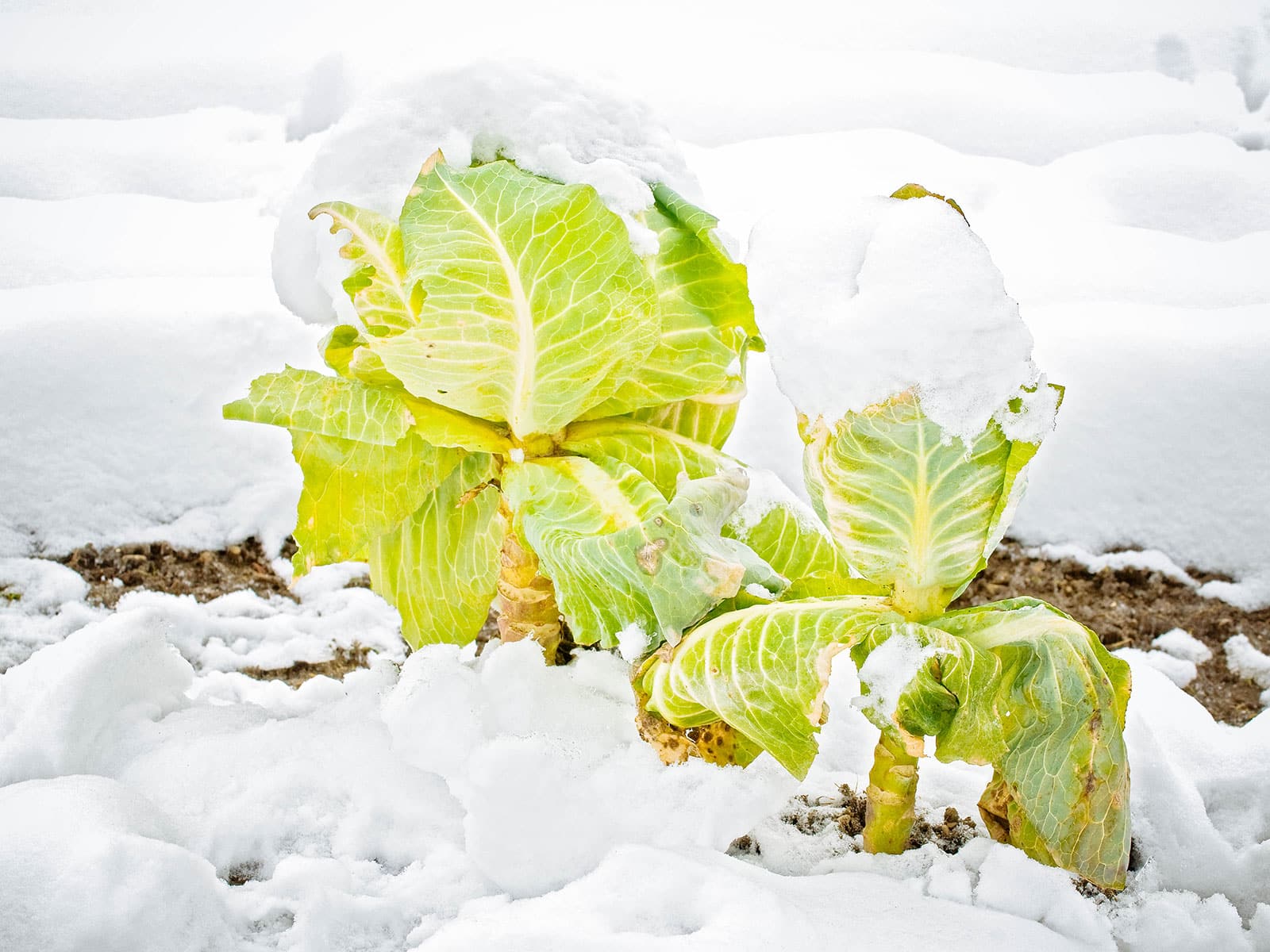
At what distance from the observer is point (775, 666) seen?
73 centimetres

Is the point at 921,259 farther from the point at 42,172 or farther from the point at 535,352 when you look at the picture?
the point at 42,172

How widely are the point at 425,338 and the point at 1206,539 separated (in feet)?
4.75

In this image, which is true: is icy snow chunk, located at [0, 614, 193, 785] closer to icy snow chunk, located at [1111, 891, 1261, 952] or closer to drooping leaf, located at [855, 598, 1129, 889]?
drooping leaf, located at [855, 598, 1129, 889]

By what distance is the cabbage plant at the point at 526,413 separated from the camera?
0.86 meters

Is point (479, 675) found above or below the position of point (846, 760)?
above

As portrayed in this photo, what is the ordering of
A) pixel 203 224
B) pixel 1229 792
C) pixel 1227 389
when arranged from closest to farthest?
pixel 1229 792 → pixel 1227 389 → pixel 203 224

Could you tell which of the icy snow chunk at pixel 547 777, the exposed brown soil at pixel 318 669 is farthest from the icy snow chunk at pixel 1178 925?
the exposed brown soil at pixel 318 669

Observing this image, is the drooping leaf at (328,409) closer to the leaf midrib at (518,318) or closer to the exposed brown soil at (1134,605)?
the leaf midrib at (518,318)

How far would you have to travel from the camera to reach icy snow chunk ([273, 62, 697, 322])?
985 millimetres

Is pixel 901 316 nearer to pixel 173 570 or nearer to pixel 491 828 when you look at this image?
pixel 491 828

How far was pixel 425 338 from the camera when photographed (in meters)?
0.90

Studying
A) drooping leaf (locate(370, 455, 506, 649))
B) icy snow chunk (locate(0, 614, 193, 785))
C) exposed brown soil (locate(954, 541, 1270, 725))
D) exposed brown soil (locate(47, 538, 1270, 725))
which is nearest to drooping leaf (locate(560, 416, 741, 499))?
drooping leaf (locate(370, 455, 506, 649))

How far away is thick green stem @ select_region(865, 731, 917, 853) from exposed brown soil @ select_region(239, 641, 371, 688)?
2.86 ft

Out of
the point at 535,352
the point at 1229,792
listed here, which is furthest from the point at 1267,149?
the point at 535,352
